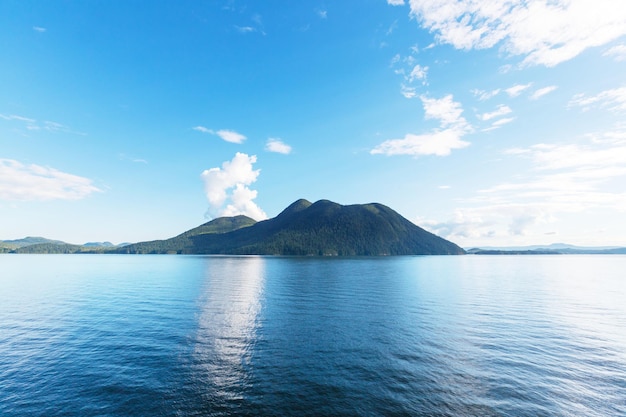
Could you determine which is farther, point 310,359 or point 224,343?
point 224,343

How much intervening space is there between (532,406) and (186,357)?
41.7 m

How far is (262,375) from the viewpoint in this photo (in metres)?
35.0

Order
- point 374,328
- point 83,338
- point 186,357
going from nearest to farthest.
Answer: point 186,357 → point 83,338 → point 374,328

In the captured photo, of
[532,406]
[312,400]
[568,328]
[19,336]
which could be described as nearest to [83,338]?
[19,336]

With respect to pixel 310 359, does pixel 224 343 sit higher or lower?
higher

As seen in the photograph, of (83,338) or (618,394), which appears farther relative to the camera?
(83,338)

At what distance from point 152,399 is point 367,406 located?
2204cm

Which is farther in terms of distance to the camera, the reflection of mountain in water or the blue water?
the reflection of mountain in water

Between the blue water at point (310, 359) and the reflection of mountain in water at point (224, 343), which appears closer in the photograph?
the blue water at point (310, 359)

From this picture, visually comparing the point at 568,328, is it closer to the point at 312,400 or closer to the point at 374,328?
the point at 374,328

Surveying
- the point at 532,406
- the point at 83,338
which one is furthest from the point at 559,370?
the point at 83,338

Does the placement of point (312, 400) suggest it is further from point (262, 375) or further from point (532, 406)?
point (532, 406)

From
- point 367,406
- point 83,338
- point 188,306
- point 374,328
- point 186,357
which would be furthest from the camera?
point 188,306

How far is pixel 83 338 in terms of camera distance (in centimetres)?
4806
